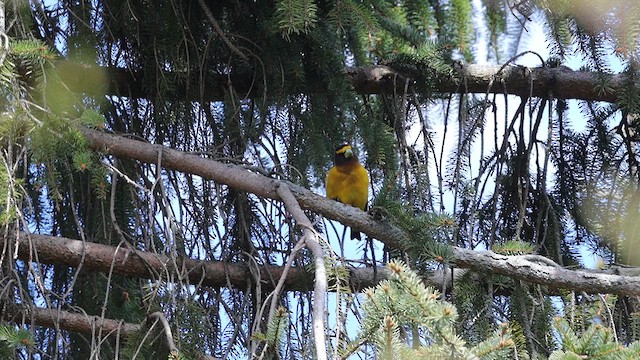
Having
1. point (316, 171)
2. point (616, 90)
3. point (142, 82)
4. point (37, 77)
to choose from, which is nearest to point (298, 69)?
point (316, 171)

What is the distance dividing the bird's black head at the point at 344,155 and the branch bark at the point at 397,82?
330mm

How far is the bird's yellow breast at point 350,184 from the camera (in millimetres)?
5604

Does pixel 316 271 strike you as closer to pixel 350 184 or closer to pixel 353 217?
pixel 353 217

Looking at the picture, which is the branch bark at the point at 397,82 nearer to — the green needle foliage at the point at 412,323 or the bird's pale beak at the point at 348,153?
the bird's pale beak at the point at 348,153

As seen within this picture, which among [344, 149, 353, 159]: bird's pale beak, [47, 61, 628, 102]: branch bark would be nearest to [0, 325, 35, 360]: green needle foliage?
[47, 61, 628, 102]: branch bark

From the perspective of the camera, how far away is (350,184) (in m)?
5.66

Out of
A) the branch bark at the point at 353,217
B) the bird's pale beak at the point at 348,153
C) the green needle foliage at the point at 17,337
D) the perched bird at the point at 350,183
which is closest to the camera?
the green needle foliage at the point at 17,337

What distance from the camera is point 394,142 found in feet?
14.3

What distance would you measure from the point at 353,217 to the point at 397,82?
4.18 feet

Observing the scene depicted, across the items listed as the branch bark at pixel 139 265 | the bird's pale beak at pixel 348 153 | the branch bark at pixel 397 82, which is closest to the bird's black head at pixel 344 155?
the bird's pale beak at pixel 348 153

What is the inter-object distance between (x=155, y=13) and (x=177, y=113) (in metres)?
0.51

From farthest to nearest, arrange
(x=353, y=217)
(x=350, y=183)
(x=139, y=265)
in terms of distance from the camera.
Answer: (x=350, y=183) < (x=139, y=265) < (x=353, y=217)

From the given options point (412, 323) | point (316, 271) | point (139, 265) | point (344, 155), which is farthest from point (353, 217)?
point (412, 323)

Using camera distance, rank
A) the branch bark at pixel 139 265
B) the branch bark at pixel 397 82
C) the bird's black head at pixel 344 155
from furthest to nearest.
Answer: the bird's black head at pixel 344 155, the branch bark at pixel 397 82, the branch bark at pixel 139 265
